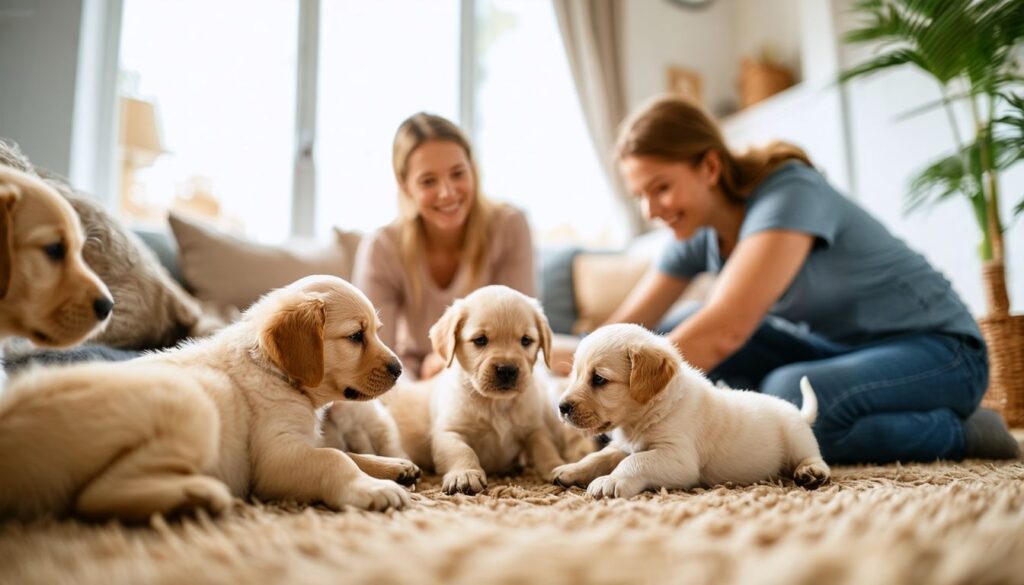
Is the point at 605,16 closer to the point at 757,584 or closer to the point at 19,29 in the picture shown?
the point at 19,29

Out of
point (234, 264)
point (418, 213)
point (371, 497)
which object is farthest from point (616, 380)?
point (234, 264)

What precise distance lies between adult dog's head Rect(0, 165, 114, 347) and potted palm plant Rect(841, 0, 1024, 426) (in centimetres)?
309

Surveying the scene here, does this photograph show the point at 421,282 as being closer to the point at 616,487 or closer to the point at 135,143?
the point at 616,487

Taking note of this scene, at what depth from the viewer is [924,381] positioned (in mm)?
2107

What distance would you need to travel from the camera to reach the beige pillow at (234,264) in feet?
10.1

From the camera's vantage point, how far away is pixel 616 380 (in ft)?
5.20

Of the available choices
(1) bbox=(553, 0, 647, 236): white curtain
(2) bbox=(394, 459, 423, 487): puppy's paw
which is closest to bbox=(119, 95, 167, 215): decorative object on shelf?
(1) bbox=(553, 0, 647, 236): white curtain

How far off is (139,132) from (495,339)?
12.4ft

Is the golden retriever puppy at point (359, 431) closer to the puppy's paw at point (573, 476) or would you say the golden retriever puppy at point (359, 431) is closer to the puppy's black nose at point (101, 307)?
the puppy's paw at point (573, 476)

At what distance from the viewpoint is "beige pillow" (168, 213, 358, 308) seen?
306 centimetres

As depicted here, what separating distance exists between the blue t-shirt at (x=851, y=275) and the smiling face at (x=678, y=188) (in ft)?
0.56

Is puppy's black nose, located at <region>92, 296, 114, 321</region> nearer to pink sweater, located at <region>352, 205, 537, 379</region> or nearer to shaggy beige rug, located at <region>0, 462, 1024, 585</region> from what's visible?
shaggy beige rug, located at <region>0, 462, 1024, 585</region>

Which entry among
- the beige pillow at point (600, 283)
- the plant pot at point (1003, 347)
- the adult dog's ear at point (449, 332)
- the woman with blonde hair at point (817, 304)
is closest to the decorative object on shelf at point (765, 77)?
the beige pillow at point (600, 283)

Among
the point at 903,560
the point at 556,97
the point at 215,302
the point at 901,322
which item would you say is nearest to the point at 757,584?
the point at 903,560
